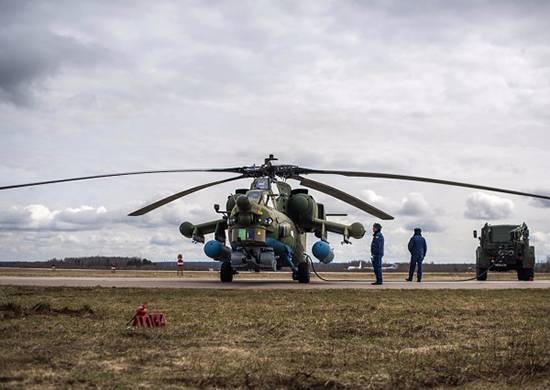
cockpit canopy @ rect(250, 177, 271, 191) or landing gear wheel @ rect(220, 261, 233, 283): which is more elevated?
cockpit canopy @ rect(250, 177, 271, 191)

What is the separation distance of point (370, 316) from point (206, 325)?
295cm

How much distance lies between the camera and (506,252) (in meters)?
31.1

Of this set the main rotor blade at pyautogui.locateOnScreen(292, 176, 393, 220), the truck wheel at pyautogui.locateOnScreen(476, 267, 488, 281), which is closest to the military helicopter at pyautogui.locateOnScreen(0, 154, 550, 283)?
the main rotor blade at pyautogui.locateOnScreen(292, 176, 393, 220)

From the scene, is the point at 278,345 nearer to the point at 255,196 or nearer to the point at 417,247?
the point at 255,196

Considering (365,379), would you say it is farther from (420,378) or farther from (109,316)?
(109,316)

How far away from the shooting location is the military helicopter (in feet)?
69.5

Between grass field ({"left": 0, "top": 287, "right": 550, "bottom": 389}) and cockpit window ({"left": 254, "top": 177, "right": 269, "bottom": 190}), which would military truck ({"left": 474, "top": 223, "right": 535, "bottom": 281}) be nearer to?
cockpit window ({"left": 254, "top": 177, "right": 269, "bottom": 190})

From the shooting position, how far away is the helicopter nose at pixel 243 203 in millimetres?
20562

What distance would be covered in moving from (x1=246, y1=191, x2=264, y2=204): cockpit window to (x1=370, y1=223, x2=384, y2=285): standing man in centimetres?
428


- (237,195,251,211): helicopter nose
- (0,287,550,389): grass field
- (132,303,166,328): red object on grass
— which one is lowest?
(0,287,550,389): grass field

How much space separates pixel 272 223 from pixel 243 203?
1.78 m

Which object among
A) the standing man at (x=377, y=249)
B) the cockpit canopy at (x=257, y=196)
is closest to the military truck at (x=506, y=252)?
the standing man at (x=377, y=249)

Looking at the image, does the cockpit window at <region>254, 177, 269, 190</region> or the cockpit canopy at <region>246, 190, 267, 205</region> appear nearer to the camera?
the cockpit canopy at <region>246, 190, 267, 205</region>

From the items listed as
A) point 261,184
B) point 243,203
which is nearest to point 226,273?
point 261,184
